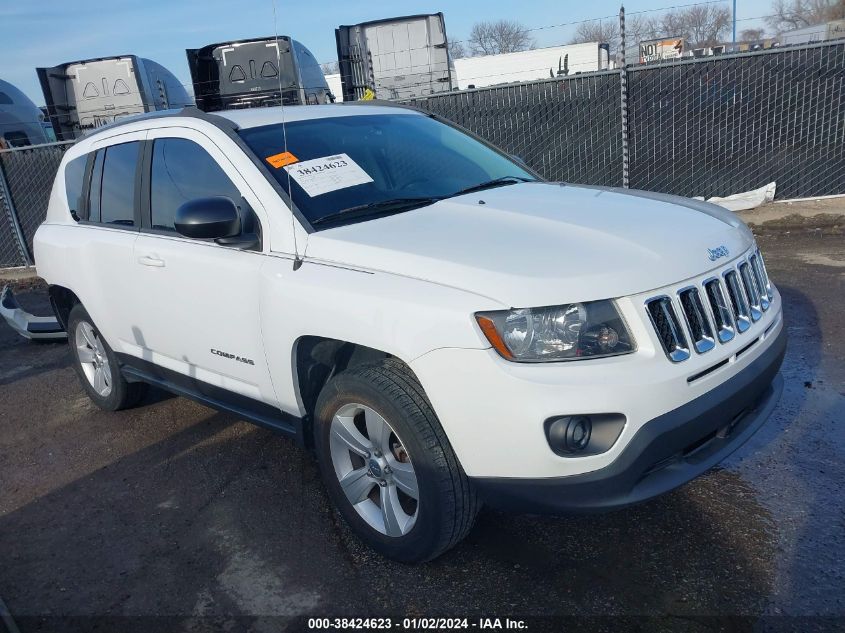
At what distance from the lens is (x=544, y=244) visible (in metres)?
2.70

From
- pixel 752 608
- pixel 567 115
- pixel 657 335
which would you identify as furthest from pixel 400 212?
pixel 567 115

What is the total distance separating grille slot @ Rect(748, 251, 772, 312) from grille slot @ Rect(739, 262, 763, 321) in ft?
0.17

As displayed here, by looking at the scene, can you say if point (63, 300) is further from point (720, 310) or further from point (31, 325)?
point (720, 310)

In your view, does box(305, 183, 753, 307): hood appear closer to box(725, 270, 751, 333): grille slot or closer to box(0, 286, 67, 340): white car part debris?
box(725, 270, 751, 333): grille slot

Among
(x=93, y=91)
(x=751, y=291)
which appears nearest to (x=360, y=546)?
(x=751, y=291)

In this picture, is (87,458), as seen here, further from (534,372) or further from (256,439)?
(534,372)

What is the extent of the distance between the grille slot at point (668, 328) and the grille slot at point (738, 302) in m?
0.41

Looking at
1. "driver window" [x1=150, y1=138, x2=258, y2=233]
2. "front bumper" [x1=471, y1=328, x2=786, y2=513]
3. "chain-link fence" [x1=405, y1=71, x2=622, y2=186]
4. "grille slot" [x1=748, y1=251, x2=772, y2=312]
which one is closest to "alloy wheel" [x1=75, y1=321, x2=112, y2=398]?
"driver window" [x1=150, y1=138, x2=258, y2=233]

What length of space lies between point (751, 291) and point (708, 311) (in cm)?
49

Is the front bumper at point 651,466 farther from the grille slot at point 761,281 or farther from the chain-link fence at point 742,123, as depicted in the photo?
the chain-link fence at point 742,123

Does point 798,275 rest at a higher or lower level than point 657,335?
lower

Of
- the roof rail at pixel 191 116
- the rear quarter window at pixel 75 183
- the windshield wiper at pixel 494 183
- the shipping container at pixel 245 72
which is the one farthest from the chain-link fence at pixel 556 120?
the roof rail at pixel 191 116

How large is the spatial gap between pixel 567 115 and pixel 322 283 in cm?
801

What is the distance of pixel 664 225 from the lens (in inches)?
114
